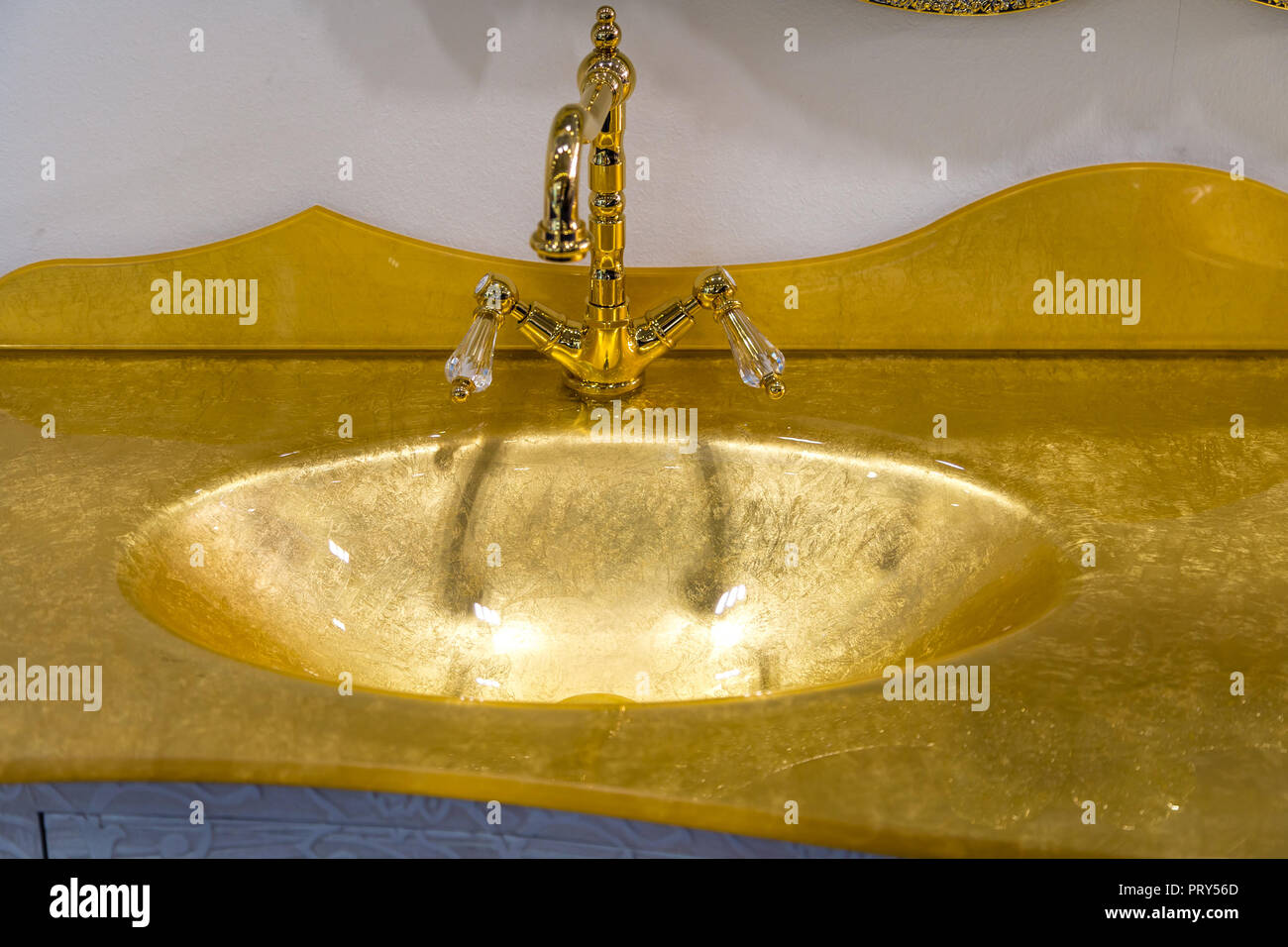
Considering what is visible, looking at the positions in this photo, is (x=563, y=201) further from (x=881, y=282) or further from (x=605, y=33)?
(x=881, y=282)

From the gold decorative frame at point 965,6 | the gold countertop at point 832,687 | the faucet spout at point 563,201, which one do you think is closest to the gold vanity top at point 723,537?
the gold countertop at point 832,687

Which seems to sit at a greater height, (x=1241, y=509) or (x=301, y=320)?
(x=301, y=320)

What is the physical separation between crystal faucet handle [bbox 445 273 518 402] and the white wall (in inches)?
5.7

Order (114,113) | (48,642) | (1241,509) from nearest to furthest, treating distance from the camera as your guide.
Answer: (48,642), (1241,509), (114,113)

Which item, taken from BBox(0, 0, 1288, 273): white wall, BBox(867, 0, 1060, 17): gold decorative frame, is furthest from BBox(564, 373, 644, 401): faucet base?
BBox(867, 0, 1060, 17): gold decorative frame

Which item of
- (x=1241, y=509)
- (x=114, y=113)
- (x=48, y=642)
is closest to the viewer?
(x=48, y=642)

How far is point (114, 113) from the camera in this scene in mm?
844

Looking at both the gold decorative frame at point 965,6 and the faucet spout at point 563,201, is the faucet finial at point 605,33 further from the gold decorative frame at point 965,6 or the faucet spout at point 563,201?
the gold decorative frame at point 965,6

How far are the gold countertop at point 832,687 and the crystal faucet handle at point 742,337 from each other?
3.1 inches

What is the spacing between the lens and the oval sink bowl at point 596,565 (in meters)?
0.70

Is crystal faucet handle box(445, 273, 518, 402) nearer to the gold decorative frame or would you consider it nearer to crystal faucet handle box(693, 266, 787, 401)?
crystal faucet handle box(693, 266, 787, 401)

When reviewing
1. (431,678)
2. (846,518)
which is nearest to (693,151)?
(846,518)
